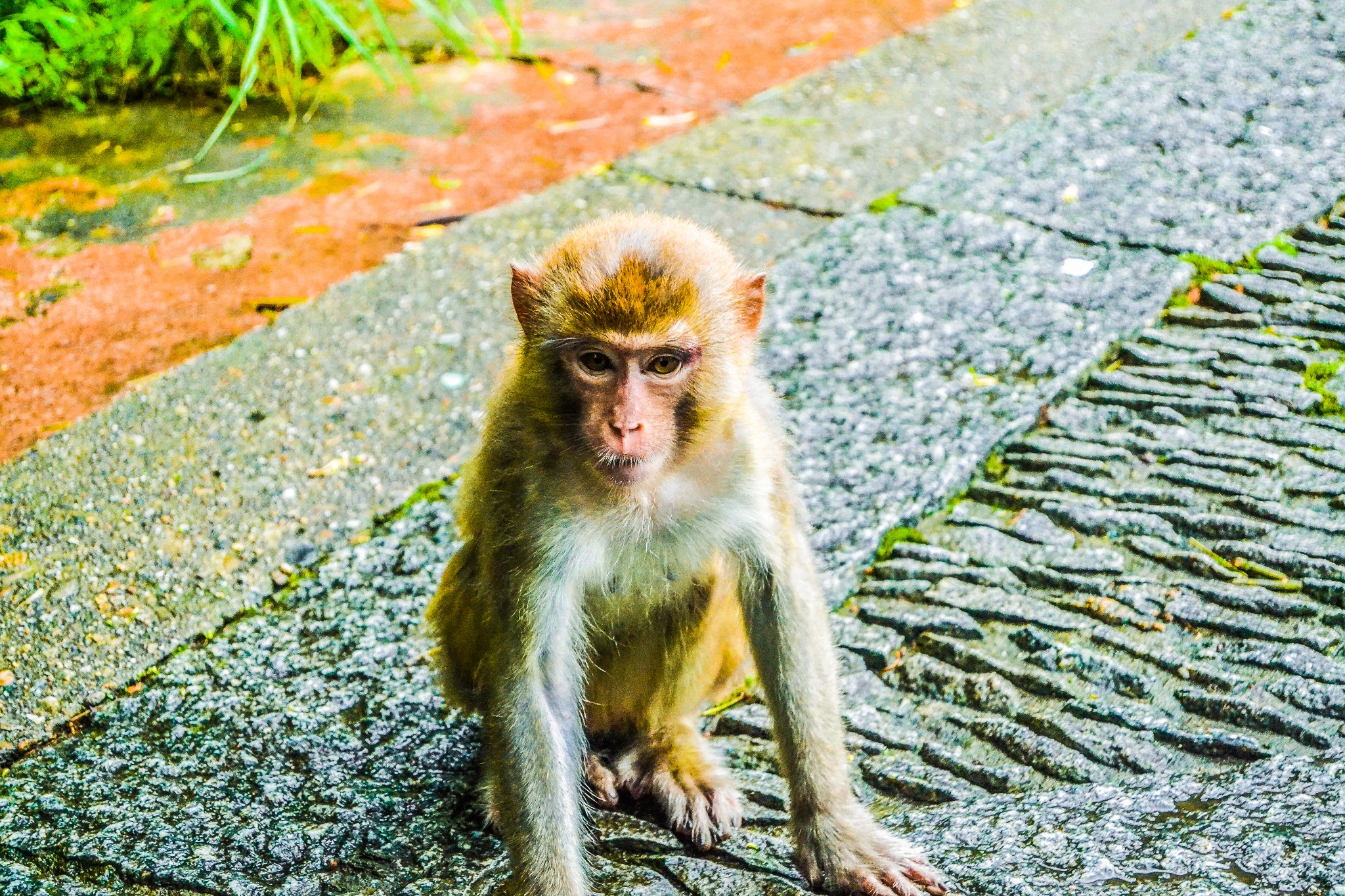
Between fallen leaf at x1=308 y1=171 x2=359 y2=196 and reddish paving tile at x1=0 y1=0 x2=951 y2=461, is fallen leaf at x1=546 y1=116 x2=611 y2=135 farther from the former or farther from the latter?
fallen leaf at x1=308 y1=171 x2=359 y2=196

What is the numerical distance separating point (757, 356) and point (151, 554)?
2.13 metres

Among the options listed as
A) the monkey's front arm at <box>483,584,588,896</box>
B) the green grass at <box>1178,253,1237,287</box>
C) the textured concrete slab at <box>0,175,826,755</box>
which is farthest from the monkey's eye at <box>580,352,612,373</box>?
the green grass at <box>1178,253,1237,287</box>

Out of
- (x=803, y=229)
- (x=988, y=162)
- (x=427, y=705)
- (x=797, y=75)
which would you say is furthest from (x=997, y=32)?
(x=427, y=705)

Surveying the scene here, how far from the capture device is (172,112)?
6.50 metres

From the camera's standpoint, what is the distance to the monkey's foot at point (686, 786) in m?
3.03

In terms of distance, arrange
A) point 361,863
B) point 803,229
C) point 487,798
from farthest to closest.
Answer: point 803,229
point 487,798
point 361,863

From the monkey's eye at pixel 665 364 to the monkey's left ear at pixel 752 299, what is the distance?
0.77ft

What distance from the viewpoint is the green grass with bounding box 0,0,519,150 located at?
5.59 metres

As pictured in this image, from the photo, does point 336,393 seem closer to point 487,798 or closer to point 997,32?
point 487,798

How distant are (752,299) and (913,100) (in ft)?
13.2

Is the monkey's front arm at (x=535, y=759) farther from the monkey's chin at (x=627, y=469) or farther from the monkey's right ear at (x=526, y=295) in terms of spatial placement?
the monkey's right ear at (x=526, y=295)

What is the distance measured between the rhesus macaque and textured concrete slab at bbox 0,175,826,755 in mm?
583

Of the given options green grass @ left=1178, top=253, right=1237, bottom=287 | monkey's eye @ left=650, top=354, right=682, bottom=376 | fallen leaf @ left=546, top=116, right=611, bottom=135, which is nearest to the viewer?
monkey's eye @ left=650, top=354, right=682, bottom=376

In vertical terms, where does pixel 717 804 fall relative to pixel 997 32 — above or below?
below
